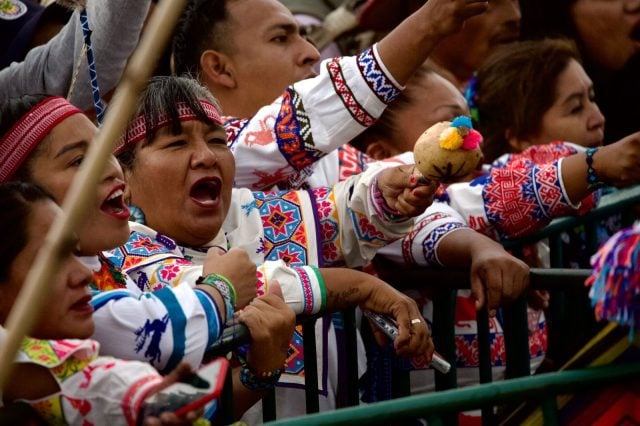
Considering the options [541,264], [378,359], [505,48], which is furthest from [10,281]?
[505,48]

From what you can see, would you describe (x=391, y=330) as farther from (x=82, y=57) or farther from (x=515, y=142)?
(x=515, y=142)

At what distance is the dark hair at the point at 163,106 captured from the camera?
303 centimetres

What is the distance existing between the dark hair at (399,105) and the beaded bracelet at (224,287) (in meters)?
1.53

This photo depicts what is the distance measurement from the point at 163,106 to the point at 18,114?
1.50 feet

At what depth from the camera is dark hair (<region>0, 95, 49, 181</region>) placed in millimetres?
2625

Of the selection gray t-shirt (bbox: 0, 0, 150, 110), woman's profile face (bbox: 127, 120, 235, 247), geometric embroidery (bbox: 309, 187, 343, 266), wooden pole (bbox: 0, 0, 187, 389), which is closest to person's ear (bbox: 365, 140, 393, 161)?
geometric embroidery (bbox: 309, 187, 343, 266)

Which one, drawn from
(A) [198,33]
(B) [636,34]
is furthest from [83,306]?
(B) [636,34]

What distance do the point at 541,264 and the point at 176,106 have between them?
1.57 meters

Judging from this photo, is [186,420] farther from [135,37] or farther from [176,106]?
[135,37]

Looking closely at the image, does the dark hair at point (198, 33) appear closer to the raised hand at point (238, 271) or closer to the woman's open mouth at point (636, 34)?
the raised hand at point (238, 271)

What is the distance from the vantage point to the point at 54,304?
2166 mm

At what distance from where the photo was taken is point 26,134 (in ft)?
8.66

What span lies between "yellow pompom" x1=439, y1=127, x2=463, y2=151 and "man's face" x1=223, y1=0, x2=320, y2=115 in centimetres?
112

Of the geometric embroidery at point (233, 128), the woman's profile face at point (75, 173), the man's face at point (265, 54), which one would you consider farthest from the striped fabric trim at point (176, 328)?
the man's face at point (265, 54)
